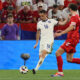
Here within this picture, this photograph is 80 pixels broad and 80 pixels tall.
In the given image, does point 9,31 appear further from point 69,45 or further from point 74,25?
point 74,25

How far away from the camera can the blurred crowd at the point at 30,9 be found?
16219mm

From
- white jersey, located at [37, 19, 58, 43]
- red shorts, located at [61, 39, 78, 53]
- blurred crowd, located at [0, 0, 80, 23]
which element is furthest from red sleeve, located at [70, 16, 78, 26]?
blurred crowd, located at [0, 0, 80, 23]

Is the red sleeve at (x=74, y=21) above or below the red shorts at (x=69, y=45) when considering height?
above

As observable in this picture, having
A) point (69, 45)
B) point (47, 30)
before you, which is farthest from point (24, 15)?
point (69, 45)

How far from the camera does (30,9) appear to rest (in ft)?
55.3

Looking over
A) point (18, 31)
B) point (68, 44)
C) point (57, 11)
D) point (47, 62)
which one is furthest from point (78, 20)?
point (57, 11)

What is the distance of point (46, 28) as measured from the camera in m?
11.8

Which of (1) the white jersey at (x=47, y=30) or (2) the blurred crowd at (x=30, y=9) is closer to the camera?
(1) the white jersey at (x=47, y=30)

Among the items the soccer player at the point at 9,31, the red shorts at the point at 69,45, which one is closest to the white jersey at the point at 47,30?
the red shorts at the point at 69,45

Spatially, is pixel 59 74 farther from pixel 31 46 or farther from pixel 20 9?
pixel 20 9

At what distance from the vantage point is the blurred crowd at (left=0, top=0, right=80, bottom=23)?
16.2 m

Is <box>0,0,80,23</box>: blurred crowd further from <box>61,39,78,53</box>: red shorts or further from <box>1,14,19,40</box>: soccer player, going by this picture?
<box>61,39,78,53</box>: red shorts

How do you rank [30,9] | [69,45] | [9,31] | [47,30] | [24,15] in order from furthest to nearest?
[30,9]
[24,15]
[9,31]
[47,30]
[69,45]

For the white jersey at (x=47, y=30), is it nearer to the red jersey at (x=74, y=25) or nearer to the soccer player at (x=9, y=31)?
the red jersey at (x=74, y=25)
